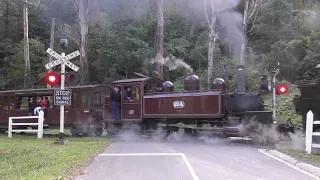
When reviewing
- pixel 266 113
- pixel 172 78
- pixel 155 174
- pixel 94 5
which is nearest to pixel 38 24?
pixel 94 5

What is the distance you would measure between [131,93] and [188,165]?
9.34m

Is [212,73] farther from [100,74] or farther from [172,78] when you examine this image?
[100,74]

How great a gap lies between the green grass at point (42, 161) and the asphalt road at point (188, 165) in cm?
43

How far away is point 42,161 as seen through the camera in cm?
1097

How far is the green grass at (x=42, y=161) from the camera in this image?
29.8 feet

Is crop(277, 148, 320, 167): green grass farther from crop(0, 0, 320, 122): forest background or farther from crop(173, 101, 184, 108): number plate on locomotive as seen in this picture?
crop(0, 0, 320, 122): forest background

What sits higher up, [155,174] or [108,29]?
[108,29]

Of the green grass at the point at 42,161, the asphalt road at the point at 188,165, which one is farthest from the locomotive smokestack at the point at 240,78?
the green grass at the point at 42,161

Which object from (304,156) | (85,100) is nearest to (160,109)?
(85,100)

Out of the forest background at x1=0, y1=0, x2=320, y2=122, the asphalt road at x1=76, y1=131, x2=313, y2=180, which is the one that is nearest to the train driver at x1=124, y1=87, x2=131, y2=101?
the asphalt road at x1=76, y1=131, x2=313, y2=180

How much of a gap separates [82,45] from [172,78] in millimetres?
10475

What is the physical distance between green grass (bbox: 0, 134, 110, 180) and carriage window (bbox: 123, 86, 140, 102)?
5009 mm

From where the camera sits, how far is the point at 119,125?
19.4m

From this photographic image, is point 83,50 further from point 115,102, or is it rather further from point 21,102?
point 115,102
